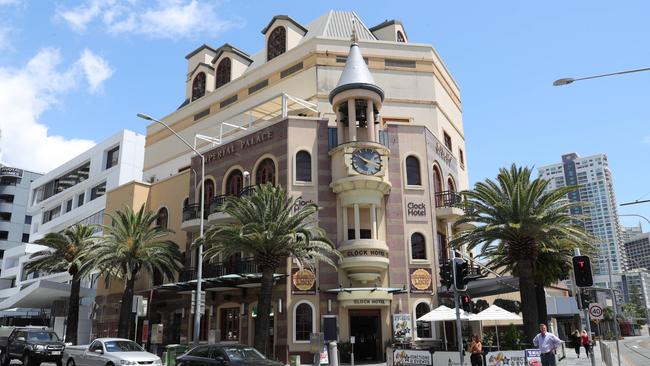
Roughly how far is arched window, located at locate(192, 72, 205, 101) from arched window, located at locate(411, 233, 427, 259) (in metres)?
27.3

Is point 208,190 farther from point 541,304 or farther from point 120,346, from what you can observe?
point 541,304

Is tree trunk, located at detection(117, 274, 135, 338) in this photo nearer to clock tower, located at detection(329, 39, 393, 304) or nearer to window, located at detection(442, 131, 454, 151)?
clock tower, located at detection(329, 39, 393, 304)

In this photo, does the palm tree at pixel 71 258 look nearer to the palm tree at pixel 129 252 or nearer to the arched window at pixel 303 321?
the palm tree at pixel 129 252

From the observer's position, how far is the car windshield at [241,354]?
15945 mm

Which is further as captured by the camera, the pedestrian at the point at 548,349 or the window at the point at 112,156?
the window at the point at 112,156

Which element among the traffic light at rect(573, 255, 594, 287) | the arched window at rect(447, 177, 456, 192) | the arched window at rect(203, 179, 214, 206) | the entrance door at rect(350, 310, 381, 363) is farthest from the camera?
the arched window at rect(203, 179, 214, 206)

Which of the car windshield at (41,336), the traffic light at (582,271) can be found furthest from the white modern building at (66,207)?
the traffic light at (582,271)

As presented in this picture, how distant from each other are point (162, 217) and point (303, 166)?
15223mm

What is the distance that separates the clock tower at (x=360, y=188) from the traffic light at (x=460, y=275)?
1343 cm

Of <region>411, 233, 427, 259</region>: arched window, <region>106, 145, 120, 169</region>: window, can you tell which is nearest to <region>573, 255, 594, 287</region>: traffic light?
<region>411, 233, 427, 259</region>: arched window

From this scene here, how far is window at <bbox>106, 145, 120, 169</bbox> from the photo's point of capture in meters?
60.1

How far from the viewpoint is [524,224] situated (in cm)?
2509

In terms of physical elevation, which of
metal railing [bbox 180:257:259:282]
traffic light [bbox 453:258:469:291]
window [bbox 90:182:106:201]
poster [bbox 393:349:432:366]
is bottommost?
poster [bbox 393:349:432:366]

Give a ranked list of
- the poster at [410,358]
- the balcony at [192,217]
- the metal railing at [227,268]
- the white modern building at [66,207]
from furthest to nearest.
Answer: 1. the white modern building at [66,207]
2. the balcony at [192,217]
3. the metal railing at [227,268]
4. the poster at [410,358]
